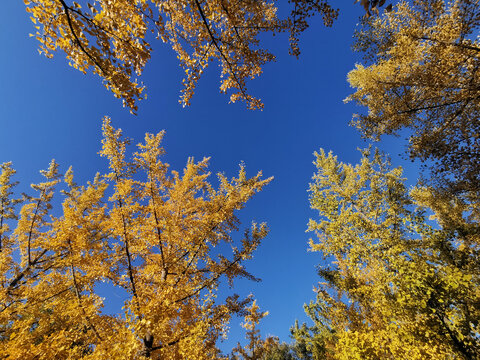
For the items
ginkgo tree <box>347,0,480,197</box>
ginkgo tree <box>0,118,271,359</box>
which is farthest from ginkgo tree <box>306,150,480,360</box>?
ginkgo tree <box>0,118,271,359</box>

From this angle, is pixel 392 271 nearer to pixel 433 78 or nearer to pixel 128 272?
pixel 433 78

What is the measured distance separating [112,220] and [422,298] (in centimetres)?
823

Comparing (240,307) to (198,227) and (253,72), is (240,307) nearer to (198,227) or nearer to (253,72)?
(198,227)

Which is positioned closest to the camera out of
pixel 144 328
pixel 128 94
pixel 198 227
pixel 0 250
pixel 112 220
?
pixel 128 94

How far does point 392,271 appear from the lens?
8141mm

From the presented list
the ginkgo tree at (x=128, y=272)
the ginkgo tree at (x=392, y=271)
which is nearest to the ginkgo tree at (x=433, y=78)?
the ginkgo tree at (x=392, y=271)

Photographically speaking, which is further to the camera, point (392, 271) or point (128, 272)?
point (392, 271)

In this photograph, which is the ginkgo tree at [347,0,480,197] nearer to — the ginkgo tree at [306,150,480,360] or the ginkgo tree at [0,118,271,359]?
the ginkgo tree at [306,150,480,360]

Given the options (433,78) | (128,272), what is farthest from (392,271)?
(128,272)

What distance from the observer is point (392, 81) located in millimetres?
5680

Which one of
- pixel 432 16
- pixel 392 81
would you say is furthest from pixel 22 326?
pixel 432 16

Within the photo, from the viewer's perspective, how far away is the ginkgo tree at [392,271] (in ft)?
16.6

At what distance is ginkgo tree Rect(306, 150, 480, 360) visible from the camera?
5.07 m

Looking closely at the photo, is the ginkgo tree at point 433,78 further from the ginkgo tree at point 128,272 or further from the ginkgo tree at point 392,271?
the ginkgo tree at point 128,272
